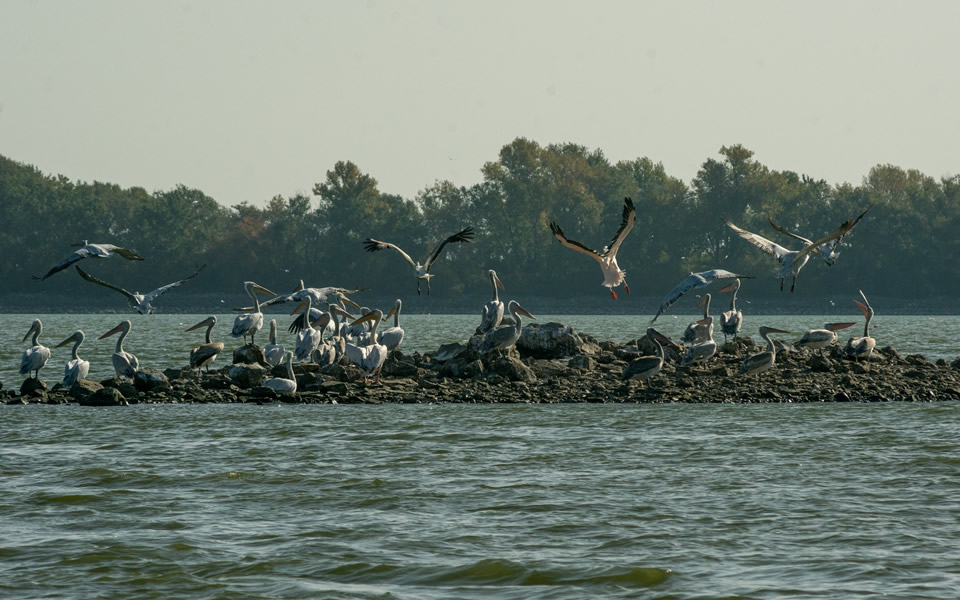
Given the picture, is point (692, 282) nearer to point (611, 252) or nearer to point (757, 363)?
point (611, 252)

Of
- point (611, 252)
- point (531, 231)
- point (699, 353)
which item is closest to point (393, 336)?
point (611, 252)

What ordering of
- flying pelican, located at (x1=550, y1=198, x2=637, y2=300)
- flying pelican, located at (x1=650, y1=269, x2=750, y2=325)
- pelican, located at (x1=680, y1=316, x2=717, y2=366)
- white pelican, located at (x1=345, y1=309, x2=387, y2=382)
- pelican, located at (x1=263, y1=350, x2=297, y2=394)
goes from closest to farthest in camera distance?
flying pelican, located at (x1=550, y1=198, x2=637, y2=300) → flying pelican, located at (x1=650, y1=269, x2=750, y2=325) → pelican, located at (x1=263, y1=350, x2=297, y2=394) → white pelican, located at (x1=345, y1=309, x2=387, y2=382) → pelican, located at (x1=680, y1=316, x2=717, y2=366)

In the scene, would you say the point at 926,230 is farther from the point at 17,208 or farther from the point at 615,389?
the point at 615,389

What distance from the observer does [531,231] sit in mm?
106375

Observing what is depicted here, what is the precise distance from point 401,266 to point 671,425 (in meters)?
87.7

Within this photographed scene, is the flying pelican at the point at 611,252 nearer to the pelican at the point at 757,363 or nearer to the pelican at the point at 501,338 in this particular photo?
the pelican at the point at 501,338

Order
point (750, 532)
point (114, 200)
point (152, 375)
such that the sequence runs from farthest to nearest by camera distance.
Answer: point (114, 200) < point (152, 375) < point (750, 532)

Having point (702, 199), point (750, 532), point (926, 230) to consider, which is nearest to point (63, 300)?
Result: point (702, 199)

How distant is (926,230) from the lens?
10331cm

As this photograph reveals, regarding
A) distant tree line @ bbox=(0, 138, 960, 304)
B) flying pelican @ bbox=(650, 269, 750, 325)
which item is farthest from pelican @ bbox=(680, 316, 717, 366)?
distant tree line @ bbox=(0, 138, 960, 304)

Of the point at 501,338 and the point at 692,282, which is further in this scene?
the point at 501,338

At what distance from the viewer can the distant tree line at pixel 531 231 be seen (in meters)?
102

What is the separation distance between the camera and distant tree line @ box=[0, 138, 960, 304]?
335 ft

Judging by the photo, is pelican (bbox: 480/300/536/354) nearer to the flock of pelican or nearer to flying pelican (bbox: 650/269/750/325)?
the flock of pelican
